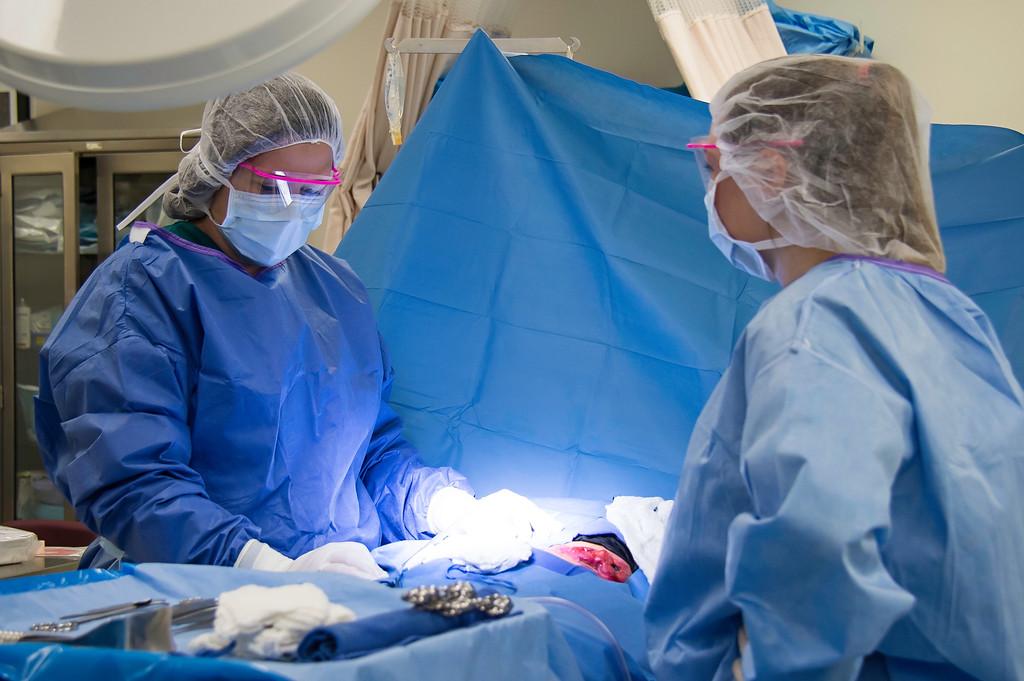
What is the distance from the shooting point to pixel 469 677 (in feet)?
3.52

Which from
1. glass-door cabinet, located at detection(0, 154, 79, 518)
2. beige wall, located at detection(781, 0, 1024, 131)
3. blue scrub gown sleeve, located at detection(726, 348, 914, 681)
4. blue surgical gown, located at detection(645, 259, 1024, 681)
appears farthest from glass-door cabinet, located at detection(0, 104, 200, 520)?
blue scrub gown sleeve, located at detection(726, 348, 914, 681)

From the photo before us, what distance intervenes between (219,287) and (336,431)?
358 millimetres

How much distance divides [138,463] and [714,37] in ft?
6.24

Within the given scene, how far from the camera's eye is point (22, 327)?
4414mm

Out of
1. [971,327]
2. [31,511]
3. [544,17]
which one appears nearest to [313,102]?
[971,327]

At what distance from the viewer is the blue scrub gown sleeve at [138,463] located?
1.58 metres

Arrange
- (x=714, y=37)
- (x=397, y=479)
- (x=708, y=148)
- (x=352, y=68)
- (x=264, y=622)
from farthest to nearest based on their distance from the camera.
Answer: (x=352, y=68)
(x=714, y=37)
(x=397, y=479)
(x=708, y=148)
(x=264, y=622)

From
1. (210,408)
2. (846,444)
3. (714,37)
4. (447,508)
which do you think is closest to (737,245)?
(846,444)

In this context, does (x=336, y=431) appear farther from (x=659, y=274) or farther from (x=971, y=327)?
(x=971, y=327)

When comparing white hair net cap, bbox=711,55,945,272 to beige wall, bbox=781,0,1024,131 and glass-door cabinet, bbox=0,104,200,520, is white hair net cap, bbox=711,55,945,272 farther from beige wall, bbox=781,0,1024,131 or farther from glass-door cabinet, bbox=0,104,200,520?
glass-door cabinet, bbox=0,104,200,520

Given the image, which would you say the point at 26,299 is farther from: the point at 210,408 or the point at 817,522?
the point at 817,522

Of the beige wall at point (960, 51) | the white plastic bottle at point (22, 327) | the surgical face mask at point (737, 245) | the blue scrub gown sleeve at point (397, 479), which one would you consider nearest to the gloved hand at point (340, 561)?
the blue scrub gown sleeve at point (397, 479)

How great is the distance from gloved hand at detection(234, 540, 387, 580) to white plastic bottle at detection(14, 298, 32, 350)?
129 inches

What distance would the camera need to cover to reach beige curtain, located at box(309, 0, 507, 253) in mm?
Answer: 2844
